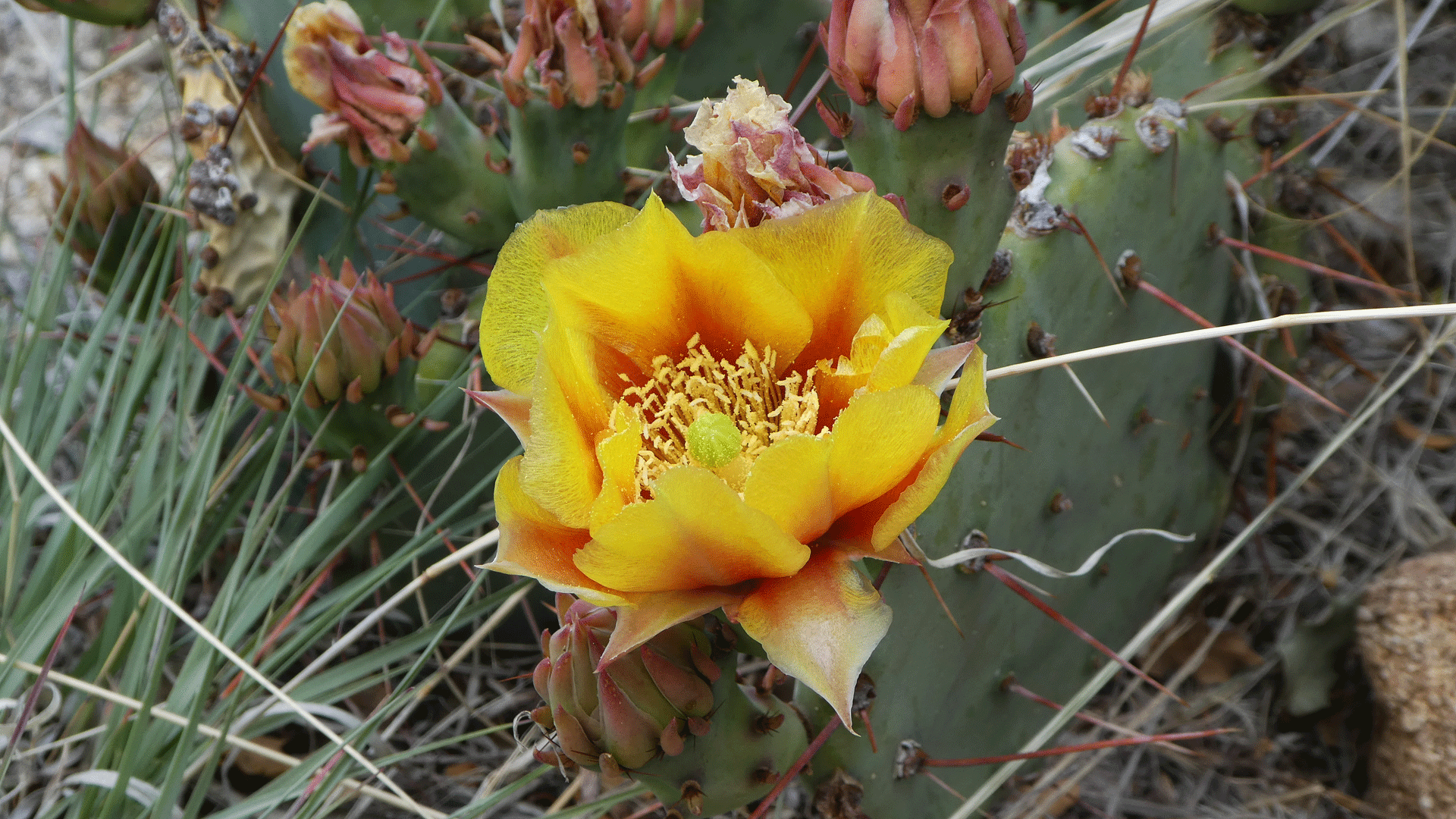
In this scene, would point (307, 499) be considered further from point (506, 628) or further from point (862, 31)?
point (862, 31)

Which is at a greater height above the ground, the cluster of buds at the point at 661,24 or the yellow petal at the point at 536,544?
the cluster of buds at the point at 661,24

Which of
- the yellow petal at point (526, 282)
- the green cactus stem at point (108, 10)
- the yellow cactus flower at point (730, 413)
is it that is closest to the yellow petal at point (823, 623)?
the yellow cactus flower at point (730, 413)

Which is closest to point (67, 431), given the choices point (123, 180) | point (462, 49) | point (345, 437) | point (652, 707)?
point (123, 180)

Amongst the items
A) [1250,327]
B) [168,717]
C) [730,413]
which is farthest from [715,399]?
[168,717]

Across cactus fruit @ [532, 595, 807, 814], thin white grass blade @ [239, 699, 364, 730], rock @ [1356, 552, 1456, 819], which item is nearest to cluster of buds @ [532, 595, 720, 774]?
cactus fruit @ [532, 595, 807, 814]

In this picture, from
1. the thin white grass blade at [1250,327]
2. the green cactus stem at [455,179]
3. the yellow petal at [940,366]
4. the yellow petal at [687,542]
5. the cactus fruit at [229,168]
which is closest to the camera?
the yellow petal at [687,542]

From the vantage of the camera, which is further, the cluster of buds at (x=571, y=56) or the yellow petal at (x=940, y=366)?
the cluster of buds at (x=571, y=56)

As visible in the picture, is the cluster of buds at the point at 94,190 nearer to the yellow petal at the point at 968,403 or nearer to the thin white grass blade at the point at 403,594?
the thin white grass blade at the point at 403,594

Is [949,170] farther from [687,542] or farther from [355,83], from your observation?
[355,83]
